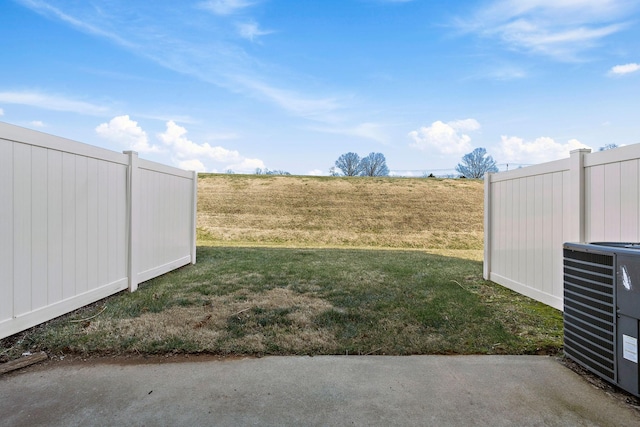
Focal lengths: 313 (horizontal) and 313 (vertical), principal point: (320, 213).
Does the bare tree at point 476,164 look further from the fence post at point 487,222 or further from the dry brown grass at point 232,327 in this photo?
the dry brown grass at point 232,327

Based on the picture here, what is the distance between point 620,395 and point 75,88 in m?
11.9

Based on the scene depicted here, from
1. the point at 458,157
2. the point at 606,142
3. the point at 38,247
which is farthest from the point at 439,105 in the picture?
the point at 458,157

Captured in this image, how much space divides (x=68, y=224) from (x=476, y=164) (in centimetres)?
3624

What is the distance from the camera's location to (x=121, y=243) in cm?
485

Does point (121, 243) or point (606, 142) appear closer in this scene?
point (121, 243)

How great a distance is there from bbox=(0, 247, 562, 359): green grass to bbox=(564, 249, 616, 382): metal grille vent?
1.46 feet

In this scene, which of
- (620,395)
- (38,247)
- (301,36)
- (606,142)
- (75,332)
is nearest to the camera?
(620,395)

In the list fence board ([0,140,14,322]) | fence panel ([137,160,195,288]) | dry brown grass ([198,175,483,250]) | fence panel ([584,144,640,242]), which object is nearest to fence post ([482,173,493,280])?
fence panel ([584,144,640,242])

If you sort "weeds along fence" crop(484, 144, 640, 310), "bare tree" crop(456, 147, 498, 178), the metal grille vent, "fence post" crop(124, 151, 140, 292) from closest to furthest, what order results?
1. the metal grille vent
2. "weeds along fence" crop(484, 144, 640, 310)
3. "fence post" crop(124, 151, 140, 292)
4. "bare tree" crop(456, 147, 498, 178)

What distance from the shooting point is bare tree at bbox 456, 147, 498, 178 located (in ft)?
109

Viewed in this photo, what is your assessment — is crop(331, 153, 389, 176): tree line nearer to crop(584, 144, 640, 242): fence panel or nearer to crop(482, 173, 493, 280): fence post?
crop(482, 173, 493, 280): fence post

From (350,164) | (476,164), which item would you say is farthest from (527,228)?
(476,164)

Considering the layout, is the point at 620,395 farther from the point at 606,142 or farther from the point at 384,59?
the point at 606,142

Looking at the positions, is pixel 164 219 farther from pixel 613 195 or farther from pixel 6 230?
pixel 613 195
